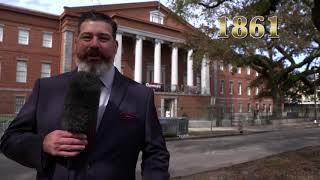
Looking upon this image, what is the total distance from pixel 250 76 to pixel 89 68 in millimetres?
75602

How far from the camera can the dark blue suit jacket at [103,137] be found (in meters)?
2.34

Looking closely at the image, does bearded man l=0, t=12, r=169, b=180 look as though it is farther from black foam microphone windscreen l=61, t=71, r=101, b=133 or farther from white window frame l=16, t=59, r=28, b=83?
white window frame l=16, t=59, r=28, b=83

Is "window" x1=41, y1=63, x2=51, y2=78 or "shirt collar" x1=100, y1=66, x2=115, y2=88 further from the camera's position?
"window" x1=41, y1=63, x2=51, y2=78

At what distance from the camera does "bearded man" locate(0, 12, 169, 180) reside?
2.34 m

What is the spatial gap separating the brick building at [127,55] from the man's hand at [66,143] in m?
37.5

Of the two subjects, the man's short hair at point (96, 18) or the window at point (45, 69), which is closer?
the man's short hair at point (96, 18)

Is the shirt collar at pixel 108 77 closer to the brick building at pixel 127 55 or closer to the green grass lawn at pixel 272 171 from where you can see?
the green grass lawn at pixel 272 171

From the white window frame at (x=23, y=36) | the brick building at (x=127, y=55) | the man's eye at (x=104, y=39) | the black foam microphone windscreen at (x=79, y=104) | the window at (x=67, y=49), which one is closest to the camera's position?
the black foam microphone windscreen at (x=79, y=104)

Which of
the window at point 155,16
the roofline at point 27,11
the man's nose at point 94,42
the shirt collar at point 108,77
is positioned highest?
the window at point 155,16

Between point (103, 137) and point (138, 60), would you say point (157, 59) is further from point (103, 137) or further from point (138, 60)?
point (103, 137)

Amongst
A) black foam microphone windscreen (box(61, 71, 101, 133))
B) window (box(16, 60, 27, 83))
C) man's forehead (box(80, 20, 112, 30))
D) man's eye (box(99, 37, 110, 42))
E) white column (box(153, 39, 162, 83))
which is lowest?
black foam microphone windscreen (box(61, 71, 101, 133))

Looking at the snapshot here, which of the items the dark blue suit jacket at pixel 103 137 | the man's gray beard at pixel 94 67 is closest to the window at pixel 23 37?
the dark blue suit jacket at pixel 103 137

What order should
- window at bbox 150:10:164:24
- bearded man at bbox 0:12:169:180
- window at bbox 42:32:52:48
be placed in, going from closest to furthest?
bearded man at bbox 0:12:169:180, window at bbox 42:32:52:48, window at bbox 150:10:164:24

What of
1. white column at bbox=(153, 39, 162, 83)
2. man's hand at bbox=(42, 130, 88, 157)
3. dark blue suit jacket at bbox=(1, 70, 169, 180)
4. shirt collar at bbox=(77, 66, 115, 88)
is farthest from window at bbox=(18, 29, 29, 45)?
man's hand at bbox=(42, 130, 88, 157)
